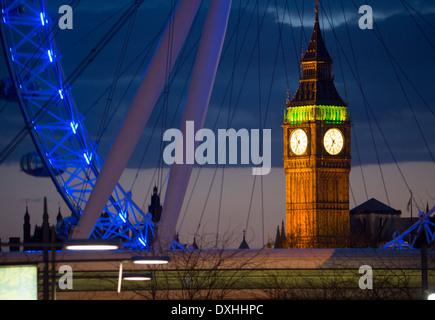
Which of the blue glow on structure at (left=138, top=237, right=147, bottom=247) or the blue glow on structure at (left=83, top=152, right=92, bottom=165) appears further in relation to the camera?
the blue glow on structure at (left=83, top=152, right=92, bottom=165)

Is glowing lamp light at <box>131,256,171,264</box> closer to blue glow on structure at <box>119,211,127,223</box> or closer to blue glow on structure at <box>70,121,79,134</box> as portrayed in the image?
blue glow on structure at <box>70,121,79,134</box>

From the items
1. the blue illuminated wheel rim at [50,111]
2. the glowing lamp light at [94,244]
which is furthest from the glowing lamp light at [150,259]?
the blue illuminated wheel rim at [50,111]

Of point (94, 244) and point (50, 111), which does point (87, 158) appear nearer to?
point (50, 111)

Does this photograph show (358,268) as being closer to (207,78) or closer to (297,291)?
(297,291)

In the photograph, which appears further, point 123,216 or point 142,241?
point 123,216

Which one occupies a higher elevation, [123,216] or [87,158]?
[87,158]

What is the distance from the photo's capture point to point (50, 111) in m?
60.1

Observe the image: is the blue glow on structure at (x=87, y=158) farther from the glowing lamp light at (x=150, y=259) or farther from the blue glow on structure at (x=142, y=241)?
the glowing lamp light at (x=150, y=259)

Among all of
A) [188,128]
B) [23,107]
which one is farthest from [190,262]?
[23,107]

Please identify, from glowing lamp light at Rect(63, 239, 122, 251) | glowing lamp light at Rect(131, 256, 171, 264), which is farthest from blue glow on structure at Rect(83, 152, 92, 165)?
glowing lamp light at Rect(63, 239, 122, 251)

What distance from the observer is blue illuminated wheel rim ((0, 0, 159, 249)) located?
187 ft

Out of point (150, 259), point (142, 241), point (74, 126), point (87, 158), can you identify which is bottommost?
point (150, 259)

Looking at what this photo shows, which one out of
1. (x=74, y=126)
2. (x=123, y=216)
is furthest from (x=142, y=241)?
(x=74, y=126)

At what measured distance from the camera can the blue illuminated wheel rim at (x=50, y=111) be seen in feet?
187
